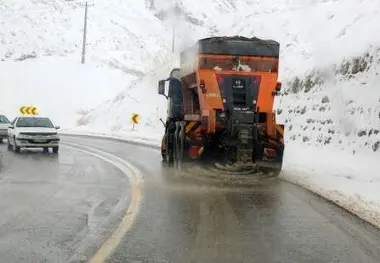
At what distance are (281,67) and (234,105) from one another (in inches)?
710

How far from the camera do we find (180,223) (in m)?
8.88

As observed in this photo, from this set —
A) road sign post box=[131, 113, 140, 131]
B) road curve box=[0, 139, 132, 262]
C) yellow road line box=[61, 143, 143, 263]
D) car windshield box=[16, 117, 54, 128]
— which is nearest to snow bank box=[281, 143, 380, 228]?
yellow road line box=[61, 143, 143, 263]

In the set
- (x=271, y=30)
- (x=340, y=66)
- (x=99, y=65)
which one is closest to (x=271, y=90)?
(x=340, y=66)

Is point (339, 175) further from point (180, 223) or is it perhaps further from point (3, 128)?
point (3, 128)

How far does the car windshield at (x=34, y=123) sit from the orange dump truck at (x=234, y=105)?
34.6 ft

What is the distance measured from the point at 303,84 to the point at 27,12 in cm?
5576

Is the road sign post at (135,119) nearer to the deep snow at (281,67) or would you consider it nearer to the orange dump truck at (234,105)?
the deep snow at (281,67)

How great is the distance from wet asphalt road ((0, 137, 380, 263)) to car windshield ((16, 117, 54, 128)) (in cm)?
1006

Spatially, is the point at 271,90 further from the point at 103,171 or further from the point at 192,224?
the point at 192,224

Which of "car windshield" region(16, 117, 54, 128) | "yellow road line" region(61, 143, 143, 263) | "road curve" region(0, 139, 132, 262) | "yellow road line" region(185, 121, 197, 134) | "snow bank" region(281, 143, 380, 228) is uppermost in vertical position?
"yellow road line" region(185, 121, 197, 134)

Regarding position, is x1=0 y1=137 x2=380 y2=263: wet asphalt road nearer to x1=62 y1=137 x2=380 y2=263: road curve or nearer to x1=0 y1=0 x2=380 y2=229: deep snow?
x1=62 y1=137 x2=380 y2=263: road curve

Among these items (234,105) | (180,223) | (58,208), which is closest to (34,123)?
(234,105)

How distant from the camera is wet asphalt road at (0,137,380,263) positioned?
275 inches

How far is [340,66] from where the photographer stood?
84.5 feet
